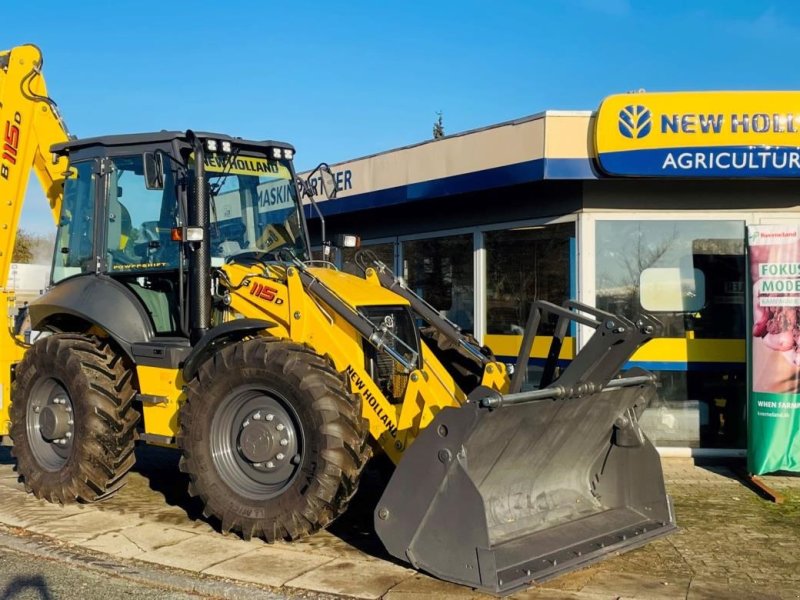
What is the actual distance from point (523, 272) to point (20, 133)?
552 centimetres

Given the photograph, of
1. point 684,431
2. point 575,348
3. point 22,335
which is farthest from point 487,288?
point 22,335

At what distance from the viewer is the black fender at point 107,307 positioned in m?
6.87

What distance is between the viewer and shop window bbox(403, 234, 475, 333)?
10.5 metres

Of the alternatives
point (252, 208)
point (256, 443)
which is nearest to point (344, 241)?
point (252, 208)

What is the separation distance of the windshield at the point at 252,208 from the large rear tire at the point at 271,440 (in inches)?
51.4

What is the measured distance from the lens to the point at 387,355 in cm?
622

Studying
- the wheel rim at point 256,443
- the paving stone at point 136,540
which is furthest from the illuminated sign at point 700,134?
the paving stone at point 136,540

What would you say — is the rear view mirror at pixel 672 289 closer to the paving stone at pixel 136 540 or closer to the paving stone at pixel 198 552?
the paving stone at pixel 198 552

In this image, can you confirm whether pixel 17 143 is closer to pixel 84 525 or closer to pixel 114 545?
pixel 84 525

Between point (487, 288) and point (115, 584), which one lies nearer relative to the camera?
point (115, 584)

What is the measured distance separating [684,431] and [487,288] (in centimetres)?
280

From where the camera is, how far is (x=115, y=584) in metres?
5.19

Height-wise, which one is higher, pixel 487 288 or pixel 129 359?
pixel 487 288

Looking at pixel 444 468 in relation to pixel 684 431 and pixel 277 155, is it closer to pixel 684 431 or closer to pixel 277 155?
pixel 277 155
